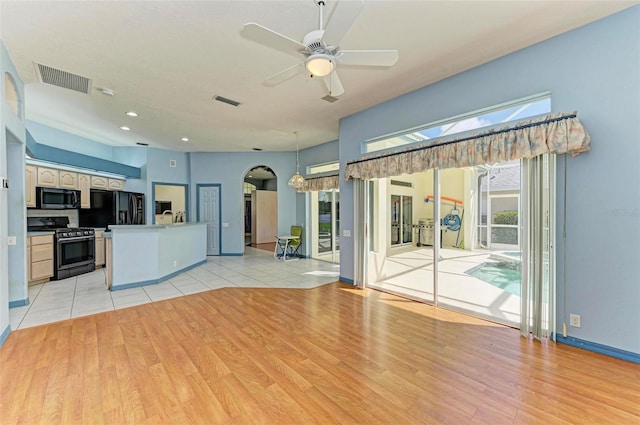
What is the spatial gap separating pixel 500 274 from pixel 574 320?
1.92 meters

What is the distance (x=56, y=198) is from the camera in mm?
5234

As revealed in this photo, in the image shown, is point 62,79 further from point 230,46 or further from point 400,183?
point 400,183

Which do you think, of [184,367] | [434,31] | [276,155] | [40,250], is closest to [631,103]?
[434,31]

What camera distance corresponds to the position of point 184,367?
7.53 feet

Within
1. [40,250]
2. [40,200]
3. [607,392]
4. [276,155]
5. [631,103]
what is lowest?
[607,392]

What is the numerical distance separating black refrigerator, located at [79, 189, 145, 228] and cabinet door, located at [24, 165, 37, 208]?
1.15 metres

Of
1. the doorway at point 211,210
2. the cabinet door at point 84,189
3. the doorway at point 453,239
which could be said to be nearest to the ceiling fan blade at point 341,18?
the doorway at point 453,239

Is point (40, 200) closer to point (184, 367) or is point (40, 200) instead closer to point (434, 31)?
point (184, 367)

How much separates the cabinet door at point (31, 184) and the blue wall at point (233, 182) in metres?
3.40

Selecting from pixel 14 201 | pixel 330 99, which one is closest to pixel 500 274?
pixel 330 99

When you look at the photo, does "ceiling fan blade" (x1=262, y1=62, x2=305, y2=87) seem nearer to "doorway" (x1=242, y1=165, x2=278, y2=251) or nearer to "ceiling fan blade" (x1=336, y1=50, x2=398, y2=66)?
"ceiling fan blade" (x1=336, y1=50, x2=398, y2=66)

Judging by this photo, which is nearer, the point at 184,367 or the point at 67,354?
the point at 184,367

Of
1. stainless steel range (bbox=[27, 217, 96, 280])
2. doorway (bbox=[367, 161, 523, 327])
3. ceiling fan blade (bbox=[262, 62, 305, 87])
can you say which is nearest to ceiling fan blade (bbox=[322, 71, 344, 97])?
ceiling fan blade (bbox=[262, 62, 305, 87])

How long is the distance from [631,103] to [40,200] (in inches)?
330
